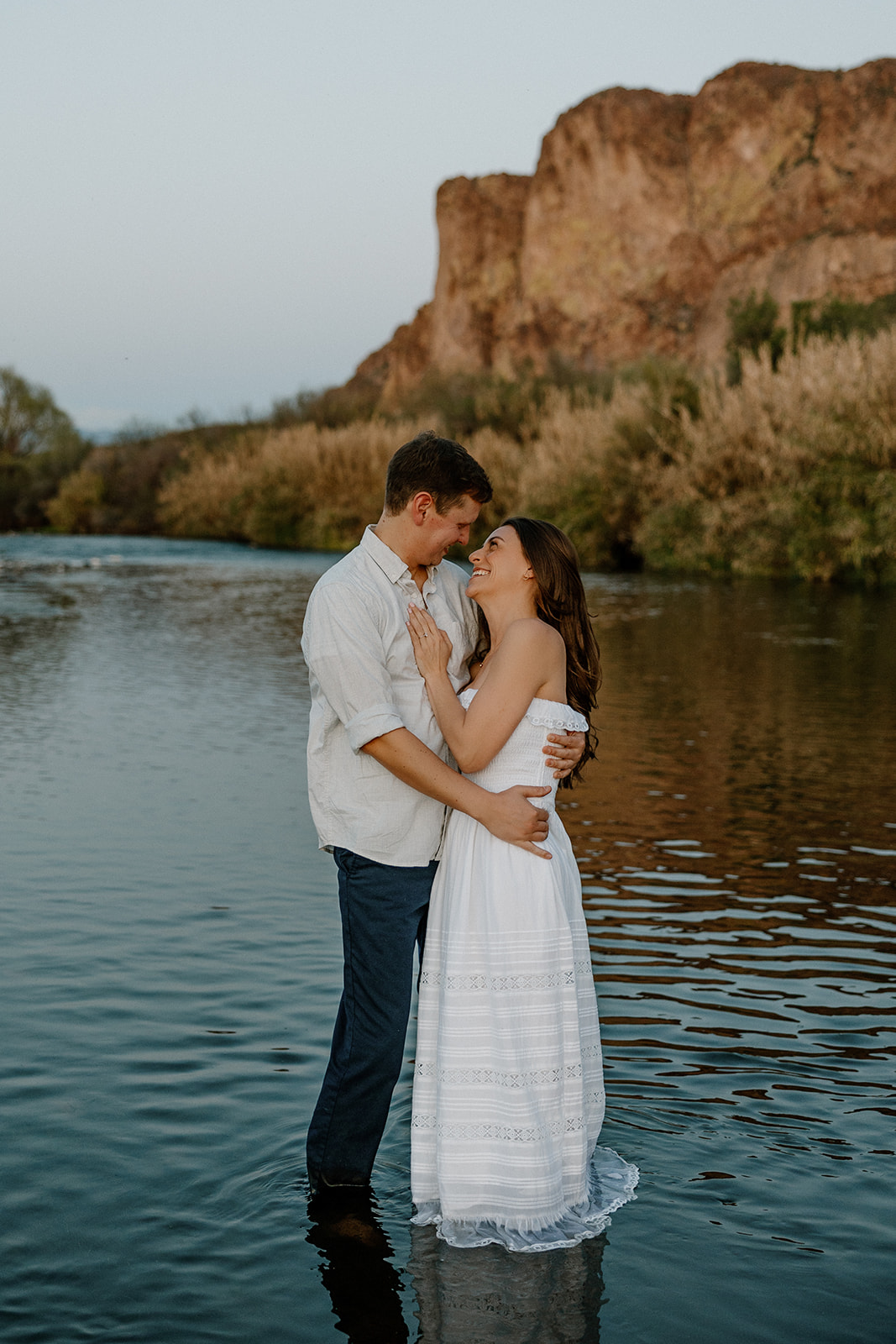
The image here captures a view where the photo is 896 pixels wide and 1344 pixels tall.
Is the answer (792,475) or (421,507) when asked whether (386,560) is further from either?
(792,475)

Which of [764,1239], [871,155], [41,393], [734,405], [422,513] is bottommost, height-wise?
[764,1239]

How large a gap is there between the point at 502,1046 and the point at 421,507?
1.50m

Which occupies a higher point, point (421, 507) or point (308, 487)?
point (308, 487)

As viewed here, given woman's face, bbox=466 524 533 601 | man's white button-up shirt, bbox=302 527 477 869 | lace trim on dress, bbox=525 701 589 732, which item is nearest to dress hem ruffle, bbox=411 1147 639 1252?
man's white button-up shirt, bbox=302 527 477 869

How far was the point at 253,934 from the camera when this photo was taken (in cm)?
717

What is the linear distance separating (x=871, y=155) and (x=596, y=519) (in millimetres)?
58823

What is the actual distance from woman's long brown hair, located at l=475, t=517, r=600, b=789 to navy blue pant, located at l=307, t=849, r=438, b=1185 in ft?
2.38

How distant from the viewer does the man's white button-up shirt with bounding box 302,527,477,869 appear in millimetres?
3795

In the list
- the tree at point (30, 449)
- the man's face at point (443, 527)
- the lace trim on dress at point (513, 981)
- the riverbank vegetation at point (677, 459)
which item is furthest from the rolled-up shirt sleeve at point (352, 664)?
the tree at point (30, 449)

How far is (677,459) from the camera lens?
125 feet

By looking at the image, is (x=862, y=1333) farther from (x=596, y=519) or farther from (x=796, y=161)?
(x=796, y=161)

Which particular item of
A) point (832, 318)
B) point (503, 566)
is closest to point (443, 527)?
point (503, 566)

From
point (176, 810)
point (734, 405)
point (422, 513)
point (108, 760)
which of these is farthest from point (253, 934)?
point (734, 405)

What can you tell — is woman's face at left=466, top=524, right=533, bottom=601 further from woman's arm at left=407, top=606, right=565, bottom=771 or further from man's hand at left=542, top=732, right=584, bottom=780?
man's hand at left=542, top=732, right=584, bottom=780
